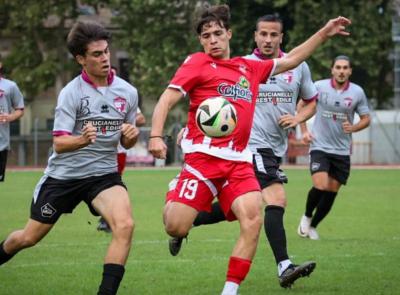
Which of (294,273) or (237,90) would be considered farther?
(294,273)

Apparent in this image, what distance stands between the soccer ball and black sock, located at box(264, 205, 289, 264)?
5.23 feet

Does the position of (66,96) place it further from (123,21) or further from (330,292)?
(123,21)

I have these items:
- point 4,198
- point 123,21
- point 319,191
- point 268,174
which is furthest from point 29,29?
point 268,174

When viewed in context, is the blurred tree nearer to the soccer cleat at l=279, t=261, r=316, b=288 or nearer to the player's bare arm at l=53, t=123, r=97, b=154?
the soccer cleat at l=279, t=261, r=316, b=288

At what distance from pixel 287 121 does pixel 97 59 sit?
83.7 inches

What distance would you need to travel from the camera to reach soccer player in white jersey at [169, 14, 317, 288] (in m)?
9.72

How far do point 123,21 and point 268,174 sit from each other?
115ft

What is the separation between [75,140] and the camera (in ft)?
25.6

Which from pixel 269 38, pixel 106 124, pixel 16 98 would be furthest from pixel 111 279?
pixel 16 98

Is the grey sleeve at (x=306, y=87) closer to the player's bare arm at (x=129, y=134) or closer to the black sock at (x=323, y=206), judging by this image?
the player's bare arm at (x=129, y=134)

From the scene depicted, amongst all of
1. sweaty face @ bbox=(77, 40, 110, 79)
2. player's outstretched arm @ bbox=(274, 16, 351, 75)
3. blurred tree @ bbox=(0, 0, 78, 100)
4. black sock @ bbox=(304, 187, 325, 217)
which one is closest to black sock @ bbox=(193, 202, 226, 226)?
player's outstretched arm @ bbox=(274, 16, 351, 75)

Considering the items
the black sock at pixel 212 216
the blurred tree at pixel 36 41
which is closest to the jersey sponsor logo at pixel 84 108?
the black sock at pixel 212 216

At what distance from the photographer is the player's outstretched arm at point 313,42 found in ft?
28.0

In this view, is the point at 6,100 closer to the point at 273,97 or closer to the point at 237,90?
the point at 273,97
